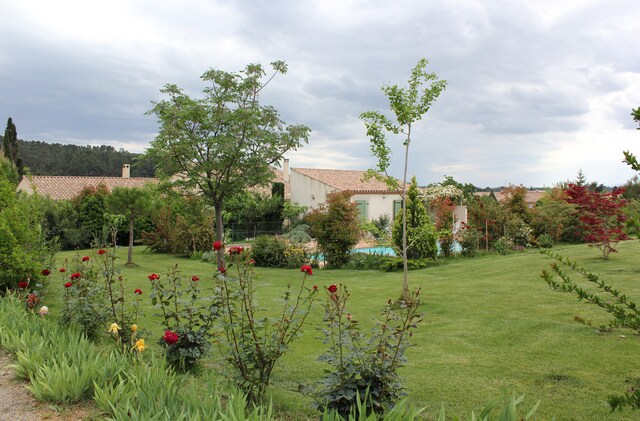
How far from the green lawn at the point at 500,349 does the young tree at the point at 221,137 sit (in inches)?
149

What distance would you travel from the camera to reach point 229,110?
13094 mm

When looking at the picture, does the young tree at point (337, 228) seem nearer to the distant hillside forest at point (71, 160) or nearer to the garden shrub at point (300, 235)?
the garden shrub at point (300, 235)

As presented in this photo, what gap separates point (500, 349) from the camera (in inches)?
222

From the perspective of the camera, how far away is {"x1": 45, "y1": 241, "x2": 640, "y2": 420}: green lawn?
4.11 meters

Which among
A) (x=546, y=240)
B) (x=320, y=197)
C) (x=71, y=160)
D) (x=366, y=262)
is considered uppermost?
(x=71, y=160)

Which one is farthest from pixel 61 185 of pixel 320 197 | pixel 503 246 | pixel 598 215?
pixel 598 215

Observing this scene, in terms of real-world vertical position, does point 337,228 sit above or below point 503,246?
above

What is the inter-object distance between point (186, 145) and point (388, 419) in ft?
36.0

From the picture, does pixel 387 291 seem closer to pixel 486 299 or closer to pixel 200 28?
pixel 486 299

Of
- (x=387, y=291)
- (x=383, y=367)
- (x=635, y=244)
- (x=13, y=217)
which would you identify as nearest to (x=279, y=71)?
(x=387, y=291)

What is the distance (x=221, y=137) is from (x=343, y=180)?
19.3 m

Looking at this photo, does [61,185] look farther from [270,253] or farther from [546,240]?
[546,240]

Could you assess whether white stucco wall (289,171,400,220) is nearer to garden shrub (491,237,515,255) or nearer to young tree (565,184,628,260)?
garden shrub (491,237,515,255)

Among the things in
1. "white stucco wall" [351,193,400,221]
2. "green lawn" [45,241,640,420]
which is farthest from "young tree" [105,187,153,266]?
"white stucco wall" [351,193,400,221]
